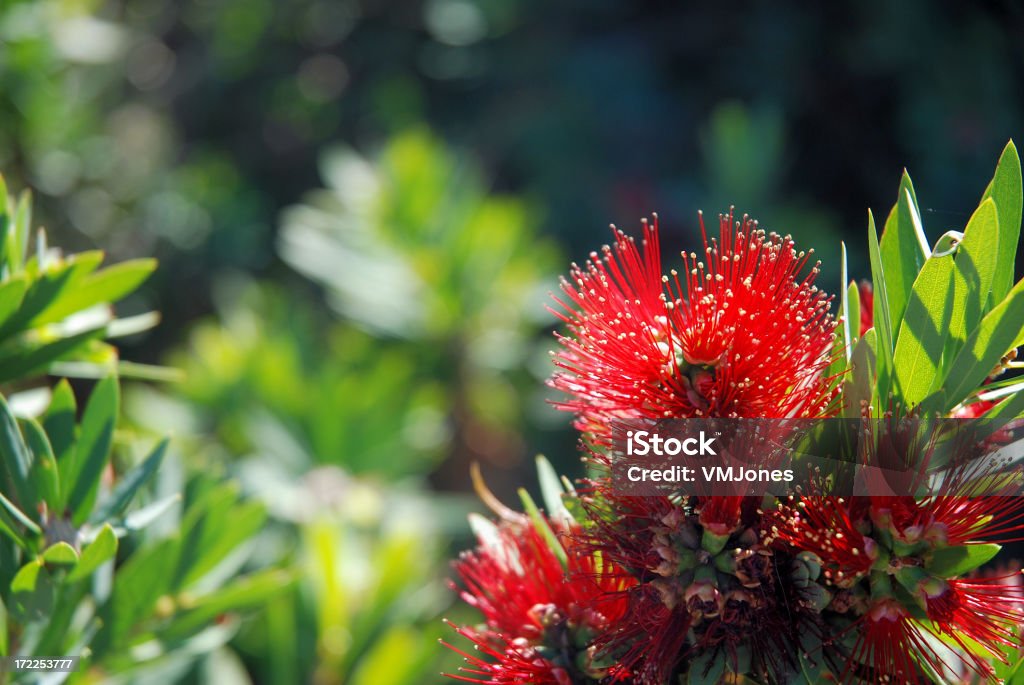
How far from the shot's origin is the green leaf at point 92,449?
0.66 m

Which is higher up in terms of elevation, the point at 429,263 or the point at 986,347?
the point at 429,263

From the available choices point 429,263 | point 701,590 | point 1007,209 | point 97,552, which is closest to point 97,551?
point 97,552

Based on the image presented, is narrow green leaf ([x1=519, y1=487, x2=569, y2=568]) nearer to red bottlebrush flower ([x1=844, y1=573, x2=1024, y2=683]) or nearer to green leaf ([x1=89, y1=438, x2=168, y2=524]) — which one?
red bottlebrush flower ([x1=844, y1=573, x2=1024, y2=683])

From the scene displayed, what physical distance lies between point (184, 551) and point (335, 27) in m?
2.44

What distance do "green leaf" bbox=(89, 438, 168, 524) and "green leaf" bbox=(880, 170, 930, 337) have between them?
1.79ft

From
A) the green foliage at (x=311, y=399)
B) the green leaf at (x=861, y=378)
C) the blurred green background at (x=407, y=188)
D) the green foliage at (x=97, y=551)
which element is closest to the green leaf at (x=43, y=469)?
the green foliage at (x=97, y=551)

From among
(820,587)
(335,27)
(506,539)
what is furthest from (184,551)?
(335,27)

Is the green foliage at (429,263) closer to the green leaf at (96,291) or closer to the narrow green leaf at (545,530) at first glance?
the green leaf at (96,291)

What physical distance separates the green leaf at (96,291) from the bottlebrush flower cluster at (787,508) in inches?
15.4

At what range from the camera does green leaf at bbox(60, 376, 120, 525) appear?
662 mm

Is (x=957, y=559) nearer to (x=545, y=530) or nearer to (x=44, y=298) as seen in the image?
(x=545, y=530)

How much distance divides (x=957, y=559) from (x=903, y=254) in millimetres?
188

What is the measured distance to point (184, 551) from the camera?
76cm

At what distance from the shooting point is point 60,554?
0.60 metres
